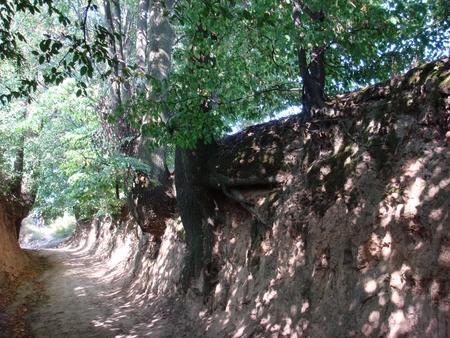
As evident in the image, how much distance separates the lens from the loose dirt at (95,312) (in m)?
7.77

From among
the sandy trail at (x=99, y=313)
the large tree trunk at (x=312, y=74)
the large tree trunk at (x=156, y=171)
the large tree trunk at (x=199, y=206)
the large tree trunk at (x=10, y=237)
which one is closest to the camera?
the large tree trunk at (x=312, y=74)

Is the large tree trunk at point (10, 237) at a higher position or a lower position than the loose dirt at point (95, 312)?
higher

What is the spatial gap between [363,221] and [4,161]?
45.9 ft

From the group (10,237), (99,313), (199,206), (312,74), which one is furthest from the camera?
(10,237)

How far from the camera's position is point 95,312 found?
9336mm

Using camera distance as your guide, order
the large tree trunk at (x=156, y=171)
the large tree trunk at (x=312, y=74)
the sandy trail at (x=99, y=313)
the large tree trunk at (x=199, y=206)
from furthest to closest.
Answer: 1. the large tree trunk at (x=156, y=171)
2. the large tree trunk at (x=199, y=206)
3. the sandy trail at (x=99, y=313)
4. the large tree trunk at (x=312, y=74)

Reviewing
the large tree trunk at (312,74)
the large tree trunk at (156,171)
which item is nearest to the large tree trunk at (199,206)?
the large tree trunk at (156,171)

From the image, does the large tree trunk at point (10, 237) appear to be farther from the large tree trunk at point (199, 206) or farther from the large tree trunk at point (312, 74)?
the large tree trunk at point (312, 74)

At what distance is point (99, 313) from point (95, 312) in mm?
167

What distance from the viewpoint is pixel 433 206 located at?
13.3 feet

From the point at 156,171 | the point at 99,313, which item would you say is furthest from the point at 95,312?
the point at 156,171

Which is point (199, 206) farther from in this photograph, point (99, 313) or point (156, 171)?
point (99, 313)

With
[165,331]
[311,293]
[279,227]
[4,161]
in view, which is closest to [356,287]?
[311,293]

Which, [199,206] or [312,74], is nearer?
[312,74]
